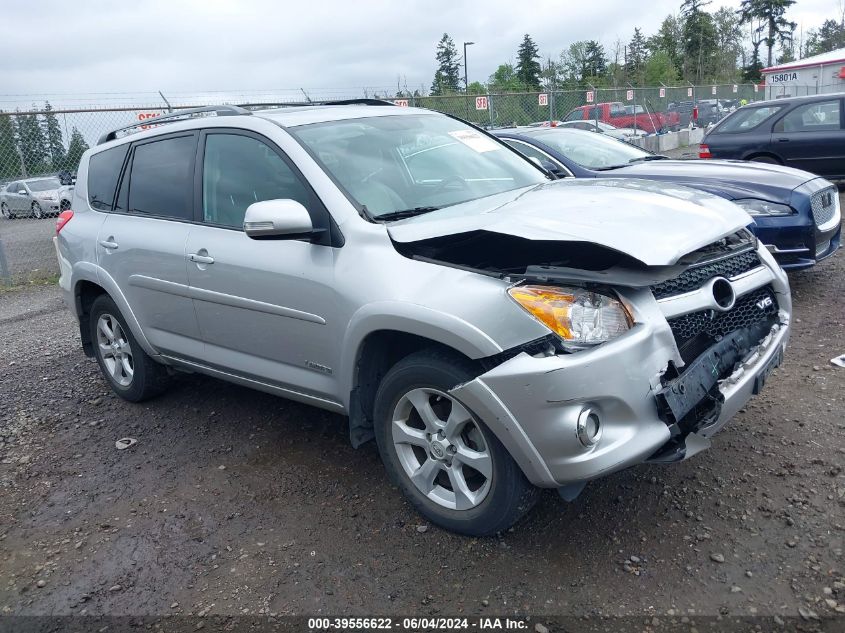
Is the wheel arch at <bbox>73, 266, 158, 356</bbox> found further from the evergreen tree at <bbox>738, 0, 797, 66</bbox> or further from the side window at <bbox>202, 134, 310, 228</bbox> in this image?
the evergreen tree at <bbox>738, 0, 797, 66</bbox>

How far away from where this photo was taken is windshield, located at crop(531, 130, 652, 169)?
7703mm

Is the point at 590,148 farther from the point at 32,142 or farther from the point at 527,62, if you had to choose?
the point at 527,62

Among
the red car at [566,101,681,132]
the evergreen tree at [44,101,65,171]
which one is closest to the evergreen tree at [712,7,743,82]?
the red car at [566,101,681,132]

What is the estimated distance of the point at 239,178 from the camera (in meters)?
4.04

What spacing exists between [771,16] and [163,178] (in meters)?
81.2

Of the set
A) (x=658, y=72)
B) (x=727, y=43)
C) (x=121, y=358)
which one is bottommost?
(x=121, y=358)

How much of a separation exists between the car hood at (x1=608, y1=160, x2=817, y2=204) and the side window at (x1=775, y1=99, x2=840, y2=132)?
4.98 metres

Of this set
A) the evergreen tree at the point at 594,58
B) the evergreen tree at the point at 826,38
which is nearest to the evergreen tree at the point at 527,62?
the evergreen tree at the point at 594,58

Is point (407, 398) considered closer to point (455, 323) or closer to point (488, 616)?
point (455, 323)

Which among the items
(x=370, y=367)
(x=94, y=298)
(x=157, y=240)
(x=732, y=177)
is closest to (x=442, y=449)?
(x=370, y=367)

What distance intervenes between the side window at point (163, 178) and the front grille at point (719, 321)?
281 centimetres

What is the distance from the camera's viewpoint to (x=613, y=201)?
330 cm

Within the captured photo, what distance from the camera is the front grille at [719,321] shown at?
9.71ft

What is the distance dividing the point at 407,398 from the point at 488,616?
37.0 inches
